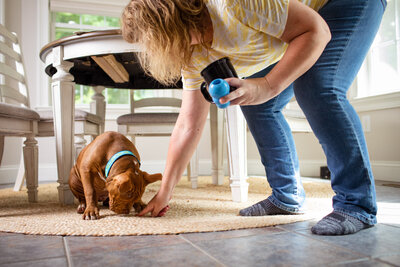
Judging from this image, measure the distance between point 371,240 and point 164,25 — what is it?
78cm

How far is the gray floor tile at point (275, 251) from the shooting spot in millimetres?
741

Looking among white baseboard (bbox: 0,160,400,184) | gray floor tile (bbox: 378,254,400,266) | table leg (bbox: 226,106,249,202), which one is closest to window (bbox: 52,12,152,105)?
white baseboard (bbox: 0,160,400,184)

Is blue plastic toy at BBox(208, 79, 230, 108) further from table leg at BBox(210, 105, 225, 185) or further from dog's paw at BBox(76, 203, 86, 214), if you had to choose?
table leg at BBox(210, 105, 225, 185)

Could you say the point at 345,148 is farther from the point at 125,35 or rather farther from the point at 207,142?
the point at 207,142

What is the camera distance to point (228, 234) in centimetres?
99

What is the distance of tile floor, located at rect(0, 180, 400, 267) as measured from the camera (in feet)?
2.45

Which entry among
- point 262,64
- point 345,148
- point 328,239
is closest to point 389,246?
point 328,239

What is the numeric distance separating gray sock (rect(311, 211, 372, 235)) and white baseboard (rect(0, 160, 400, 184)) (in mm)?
2076

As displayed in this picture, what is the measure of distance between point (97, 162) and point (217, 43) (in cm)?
70

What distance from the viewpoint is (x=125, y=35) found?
957mm

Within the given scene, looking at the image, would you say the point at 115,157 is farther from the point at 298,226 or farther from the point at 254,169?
the point at 254,169

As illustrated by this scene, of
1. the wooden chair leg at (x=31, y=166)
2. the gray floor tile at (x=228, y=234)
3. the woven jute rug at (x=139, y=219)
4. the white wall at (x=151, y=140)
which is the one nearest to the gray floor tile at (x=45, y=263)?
the woven jute rug at (x=139, y=219)

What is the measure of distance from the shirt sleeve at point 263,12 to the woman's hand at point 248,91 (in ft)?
0.46

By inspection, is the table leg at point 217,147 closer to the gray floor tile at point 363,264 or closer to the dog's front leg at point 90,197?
the dog's front leg at point 90,197
